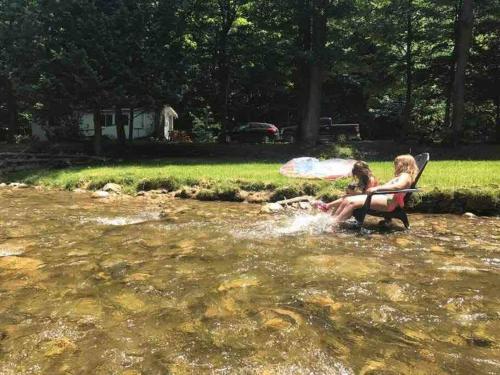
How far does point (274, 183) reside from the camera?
13.7 m

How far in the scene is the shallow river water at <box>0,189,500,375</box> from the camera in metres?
4.15

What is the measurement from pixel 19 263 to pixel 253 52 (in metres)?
23.2

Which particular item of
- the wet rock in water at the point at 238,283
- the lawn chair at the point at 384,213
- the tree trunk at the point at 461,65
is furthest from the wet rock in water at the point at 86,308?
the tree trunk at the point at 461,65

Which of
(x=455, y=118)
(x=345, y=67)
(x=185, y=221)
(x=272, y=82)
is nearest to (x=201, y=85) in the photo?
(x=272, y=82)

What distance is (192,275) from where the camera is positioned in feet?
20.7

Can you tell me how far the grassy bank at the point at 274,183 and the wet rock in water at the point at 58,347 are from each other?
28.1 ft

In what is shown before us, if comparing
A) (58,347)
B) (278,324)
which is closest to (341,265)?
(278,324)

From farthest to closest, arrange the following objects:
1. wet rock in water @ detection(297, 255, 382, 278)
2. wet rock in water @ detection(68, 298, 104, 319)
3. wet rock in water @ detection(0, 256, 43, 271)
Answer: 1. wet rock in water @ detection(0, 256, 43, 271)
2. wet rock in water @ detection(297, 255, 382, 278)
3. wet rock in water @ detection(68, 298, 104, 319)

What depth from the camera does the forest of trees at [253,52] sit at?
76.0 feet

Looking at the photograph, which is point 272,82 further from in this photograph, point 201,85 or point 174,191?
point 174,191

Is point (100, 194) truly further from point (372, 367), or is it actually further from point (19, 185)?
point (372, 367)

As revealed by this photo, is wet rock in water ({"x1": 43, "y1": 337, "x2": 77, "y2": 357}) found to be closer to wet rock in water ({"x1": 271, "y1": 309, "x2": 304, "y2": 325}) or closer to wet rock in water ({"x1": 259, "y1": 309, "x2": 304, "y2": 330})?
wet rock in water ({"x1": 259, "y1": 309, "x2": 304, "y2": 330})

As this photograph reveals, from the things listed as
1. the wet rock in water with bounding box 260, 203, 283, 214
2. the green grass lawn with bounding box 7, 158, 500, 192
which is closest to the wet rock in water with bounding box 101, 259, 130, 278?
the wet rock in water with bounding box 260, 203, 283, 214

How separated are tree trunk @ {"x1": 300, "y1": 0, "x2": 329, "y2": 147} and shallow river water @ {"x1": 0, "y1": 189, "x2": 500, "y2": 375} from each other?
56.4ft
